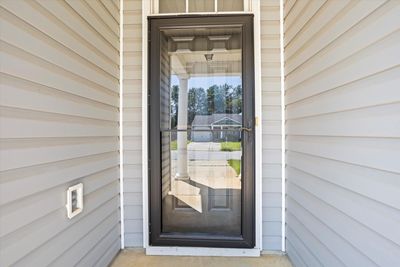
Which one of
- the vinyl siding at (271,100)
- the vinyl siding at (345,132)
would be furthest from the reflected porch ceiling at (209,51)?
the vinyl siding at (345,132)

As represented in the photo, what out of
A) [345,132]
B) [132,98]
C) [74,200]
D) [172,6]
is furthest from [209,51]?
[74,200]

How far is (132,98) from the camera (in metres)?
2.63

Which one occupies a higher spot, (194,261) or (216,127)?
(216,127)

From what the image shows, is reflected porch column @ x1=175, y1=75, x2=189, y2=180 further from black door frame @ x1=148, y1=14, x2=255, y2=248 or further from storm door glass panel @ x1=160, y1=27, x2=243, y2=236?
black door frame @ x1=148, y1=14, x2=255, y2=248

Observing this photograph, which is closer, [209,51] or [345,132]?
[345,132]

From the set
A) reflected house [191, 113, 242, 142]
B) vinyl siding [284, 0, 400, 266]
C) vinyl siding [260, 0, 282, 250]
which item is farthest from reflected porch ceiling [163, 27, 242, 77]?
vinyl siding [284, 0, 400, 266]

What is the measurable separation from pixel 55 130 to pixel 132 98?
1.15 metres

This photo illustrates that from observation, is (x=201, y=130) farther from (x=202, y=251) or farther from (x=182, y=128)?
(x=202, y=251)

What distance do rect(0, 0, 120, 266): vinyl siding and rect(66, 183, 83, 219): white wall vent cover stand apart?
0.04 metres

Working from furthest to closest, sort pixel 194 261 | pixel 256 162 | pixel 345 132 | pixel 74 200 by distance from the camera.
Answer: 1. pixel 256 162
2. pixel 194 261
3. pixel 74 200
4. pixel 345 132

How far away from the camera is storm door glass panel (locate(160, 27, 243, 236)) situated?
2.56m

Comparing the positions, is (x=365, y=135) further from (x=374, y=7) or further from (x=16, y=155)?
(x=16, y=155)

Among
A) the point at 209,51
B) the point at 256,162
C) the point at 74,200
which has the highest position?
the point at 209,51

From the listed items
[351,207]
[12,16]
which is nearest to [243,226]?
[351,207]
